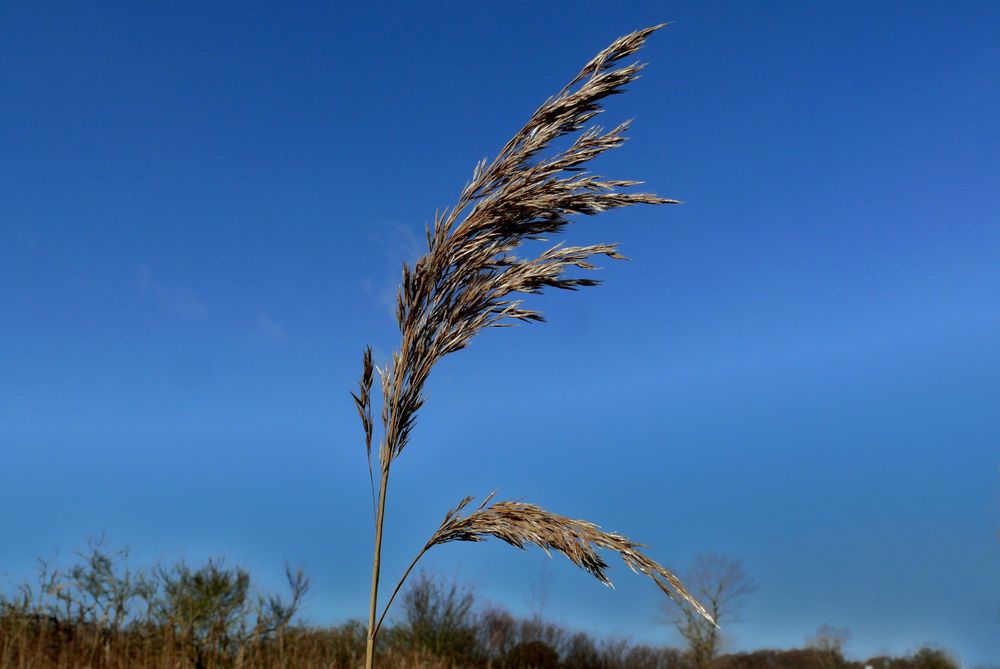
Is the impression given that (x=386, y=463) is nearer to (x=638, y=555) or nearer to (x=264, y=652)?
(x=638, y=555)

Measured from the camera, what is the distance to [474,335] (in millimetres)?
3465

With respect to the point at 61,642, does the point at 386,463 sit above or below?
above

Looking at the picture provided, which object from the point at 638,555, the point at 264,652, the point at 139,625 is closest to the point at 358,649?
the point at 264,652

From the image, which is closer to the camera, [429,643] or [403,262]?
[403,262]

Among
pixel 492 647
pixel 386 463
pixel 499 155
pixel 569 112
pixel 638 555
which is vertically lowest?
pixel 492 647

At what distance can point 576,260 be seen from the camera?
138 inches

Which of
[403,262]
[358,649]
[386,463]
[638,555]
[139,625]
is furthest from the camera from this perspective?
[358,649]

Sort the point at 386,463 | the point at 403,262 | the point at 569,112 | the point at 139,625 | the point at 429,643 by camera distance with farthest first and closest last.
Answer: the point at 429,643, the point at 139,625, the point at 569,112, the point at 403,262, the point at 386,463

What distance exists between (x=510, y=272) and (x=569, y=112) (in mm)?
873

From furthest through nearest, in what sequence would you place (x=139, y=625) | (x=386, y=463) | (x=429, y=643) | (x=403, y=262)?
(x=429, y=643) < (x=139, y=625) < (x=403, y=262) < (x=386, y=463)

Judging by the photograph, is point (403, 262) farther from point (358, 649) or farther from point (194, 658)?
point (358, 649)

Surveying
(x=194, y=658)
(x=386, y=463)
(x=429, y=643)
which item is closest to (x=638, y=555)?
(x=386, y=463)

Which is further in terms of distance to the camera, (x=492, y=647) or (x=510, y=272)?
(x=492, y=647)

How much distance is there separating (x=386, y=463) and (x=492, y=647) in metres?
8.33
